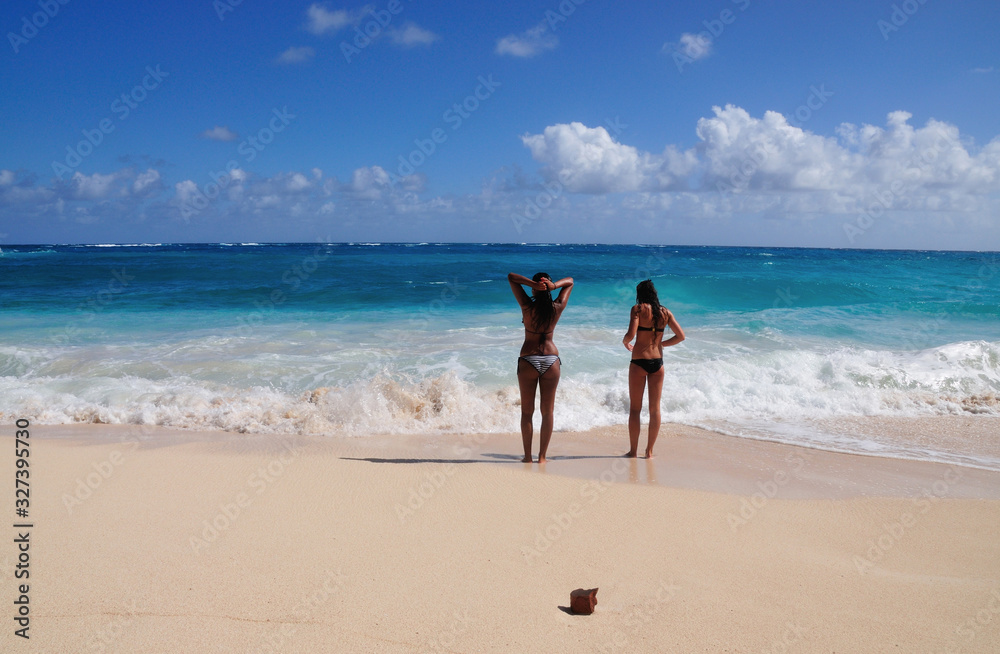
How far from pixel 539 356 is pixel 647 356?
1237 millimetres

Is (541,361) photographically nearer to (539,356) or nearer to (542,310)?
(539,356)

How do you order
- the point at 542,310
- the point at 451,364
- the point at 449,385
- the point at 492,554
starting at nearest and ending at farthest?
the point at 492,554, the point at 542,310, the point at 449,385, the point at 451,364

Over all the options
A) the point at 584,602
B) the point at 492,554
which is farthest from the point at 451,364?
the point at 584,602

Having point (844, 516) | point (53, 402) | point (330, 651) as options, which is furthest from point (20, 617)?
point (53, 402)

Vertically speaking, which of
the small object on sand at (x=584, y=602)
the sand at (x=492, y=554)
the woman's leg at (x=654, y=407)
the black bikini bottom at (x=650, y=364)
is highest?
the black bikini bottom at (x=650, y=364)

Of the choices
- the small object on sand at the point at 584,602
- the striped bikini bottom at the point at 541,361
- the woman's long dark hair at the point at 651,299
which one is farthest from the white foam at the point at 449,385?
the small object on sand at the point at 584,602

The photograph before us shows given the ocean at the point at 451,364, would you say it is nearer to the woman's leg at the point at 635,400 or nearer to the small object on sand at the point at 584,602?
the woman's leg at the point at 635,400

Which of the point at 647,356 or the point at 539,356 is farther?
the point at 647,356

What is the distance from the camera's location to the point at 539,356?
5.41 metres

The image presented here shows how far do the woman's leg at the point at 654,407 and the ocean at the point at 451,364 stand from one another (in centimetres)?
125

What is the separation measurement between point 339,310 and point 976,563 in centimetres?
1659

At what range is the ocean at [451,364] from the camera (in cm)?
697

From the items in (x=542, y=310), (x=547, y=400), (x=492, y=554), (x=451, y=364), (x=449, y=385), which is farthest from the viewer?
(x=451, y=364)

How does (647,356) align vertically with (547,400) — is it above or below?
above
